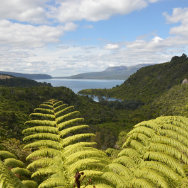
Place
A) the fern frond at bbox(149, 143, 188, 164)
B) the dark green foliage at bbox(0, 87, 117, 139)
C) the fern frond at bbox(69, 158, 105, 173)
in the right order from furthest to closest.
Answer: the dark green foliage at bbox(0, 87, 117, 139) → the fern frond at bbox(149, 143, 188, 164) → the fern frond at bbox(69, 158, 105, 173)

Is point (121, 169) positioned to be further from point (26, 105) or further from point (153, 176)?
point (26, 105)

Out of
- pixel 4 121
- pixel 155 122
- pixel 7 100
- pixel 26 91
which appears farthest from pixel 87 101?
pixel 155 122

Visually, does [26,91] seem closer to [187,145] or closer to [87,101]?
[87,101]

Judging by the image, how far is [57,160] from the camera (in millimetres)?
4258

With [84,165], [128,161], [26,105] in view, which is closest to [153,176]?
[128,161]

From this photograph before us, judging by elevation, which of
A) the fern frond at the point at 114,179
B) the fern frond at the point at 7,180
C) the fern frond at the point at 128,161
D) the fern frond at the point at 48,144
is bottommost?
the fern frond at the point at 114,179

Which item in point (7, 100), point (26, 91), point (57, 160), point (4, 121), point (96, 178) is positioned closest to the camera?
point (96, 178)

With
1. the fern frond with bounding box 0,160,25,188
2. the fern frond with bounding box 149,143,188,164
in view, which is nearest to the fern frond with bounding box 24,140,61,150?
the fern frond with bounding box 0,160,25,188

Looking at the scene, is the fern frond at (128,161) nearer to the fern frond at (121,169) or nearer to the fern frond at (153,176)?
the fern frond at (121,169)

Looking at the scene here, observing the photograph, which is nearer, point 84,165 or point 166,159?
point 84,165

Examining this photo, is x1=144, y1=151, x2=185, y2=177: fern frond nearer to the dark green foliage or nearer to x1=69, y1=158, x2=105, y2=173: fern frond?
x1=69, y1=158, x2=105, y2=173: fern frond

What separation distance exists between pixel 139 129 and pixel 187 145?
3.98 feet

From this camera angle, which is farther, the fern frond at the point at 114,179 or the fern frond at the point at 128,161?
the fern frond at the point at 128,161

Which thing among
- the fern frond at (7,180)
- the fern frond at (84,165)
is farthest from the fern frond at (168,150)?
the fern frond at (7,180)
